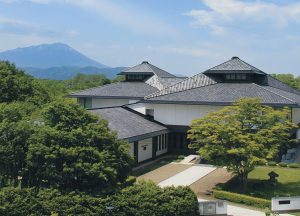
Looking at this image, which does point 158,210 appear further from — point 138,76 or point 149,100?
point 138,76

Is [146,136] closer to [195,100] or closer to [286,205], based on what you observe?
[195,100]

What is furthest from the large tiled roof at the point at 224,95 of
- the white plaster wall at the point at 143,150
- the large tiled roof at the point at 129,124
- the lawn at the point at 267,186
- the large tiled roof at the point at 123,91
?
the large tiled roof at the point at 123,91

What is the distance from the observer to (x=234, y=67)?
48.3m

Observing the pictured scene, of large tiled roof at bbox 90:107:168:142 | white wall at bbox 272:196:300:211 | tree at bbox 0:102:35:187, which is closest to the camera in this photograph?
tree at bbox 0:102:35:187

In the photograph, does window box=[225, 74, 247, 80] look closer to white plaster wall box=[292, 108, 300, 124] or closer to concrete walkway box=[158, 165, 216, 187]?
white plaster wall box=[292, 108, 300, 124]

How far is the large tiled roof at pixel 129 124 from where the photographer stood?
36.9 metres

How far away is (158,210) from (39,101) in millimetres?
22471

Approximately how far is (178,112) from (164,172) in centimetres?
958

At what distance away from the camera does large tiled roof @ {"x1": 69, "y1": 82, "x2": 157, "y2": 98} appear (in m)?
55.8

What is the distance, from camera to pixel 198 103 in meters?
43.5

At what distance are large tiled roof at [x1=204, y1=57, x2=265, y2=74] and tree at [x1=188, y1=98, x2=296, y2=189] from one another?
16001 millimetres

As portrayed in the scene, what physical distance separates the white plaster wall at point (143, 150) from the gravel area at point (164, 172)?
223cm

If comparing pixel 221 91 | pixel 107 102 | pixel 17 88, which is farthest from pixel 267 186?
pixel 107 102

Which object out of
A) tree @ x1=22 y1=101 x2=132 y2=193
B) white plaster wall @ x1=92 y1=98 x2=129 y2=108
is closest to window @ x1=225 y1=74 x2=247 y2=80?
Answer: white plaster wall @ x1=92 y1=98 x2=129 y2=108
